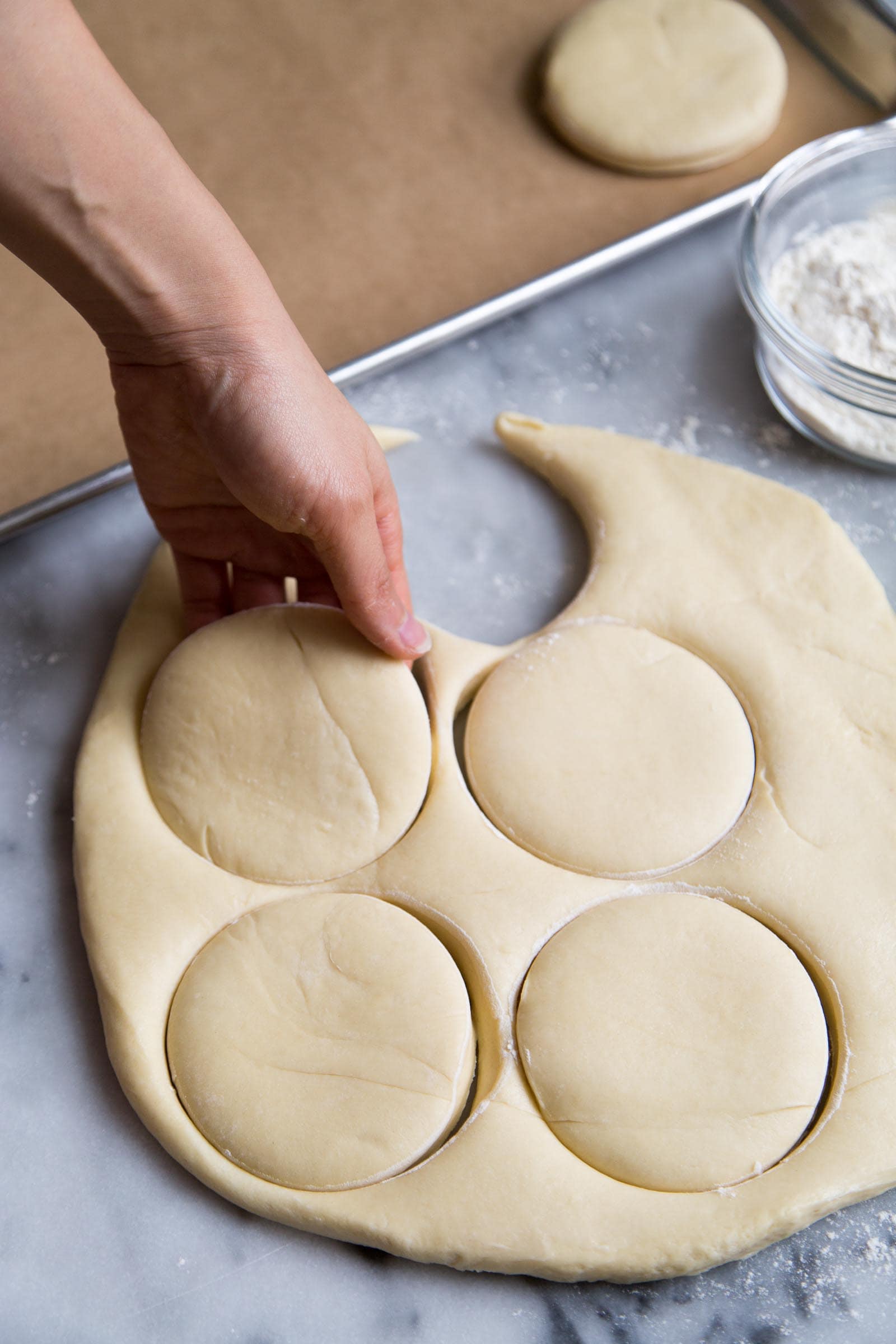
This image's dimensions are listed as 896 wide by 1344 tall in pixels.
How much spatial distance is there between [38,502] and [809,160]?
1158 mm

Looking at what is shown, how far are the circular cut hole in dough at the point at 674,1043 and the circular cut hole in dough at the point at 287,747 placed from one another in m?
0.24

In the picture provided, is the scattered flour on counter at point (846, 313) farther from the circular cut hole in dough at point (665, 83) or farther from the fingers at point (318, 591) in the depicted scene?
the fingers at point (318, 591)

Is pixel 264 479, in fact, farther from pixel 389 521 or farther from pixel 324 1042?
pixel 324 1042

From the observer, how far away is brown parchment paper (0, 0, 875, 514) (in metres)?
1.58

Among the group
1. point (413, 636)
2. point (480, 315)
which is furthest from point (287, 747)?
point (480, 315)

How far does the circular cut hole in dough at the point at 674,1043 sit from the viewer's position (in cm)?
98

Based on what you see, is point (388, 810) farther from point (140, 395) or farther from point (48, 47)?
point (48, 47)

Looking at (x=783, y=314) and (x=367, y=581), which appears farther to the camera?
(x=783, y=314)

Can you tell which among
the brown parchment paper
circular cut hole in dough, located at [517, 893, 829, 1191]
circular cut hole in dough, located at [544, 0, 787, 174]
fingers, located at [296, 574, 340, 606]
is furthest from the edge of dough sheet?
circular cut hole in dough, located at [544, 0, 787, 174]

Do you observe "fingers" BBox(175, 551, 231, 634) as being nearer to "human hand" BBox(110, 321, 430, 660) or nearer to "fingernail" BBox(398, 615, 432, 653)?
"human hand" BBox(110, 321, 430, 660)

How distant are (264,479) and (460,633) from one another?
371 millimetres

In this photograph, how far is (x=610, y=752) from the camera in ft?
3.86

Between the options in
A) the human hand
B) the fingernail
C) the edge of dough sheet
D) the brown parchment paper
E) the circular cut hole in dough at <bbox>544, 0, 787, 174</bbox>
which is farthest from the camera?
the circular cut hole in dough at <bbox>544, 0, 787, 174</bbox>

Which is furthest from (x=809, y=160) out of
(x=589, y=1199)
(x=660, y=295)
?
(x=589, y=1199)
